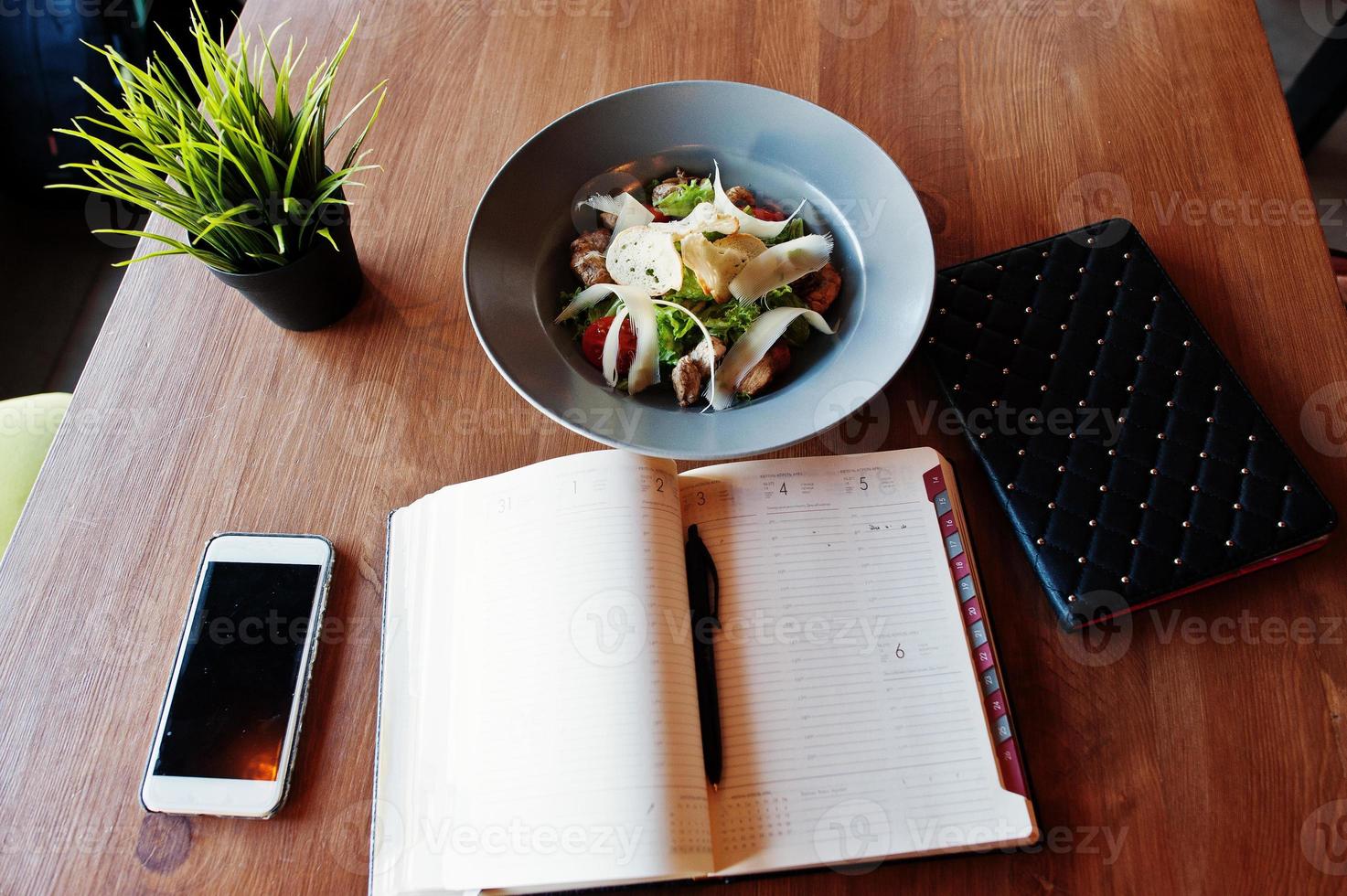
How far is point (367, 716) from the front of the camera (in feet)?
2.31

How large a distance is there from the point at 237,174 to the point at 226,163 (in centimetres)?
1

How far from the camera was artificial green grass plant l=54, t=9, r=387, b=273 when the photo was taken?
676 millimetres

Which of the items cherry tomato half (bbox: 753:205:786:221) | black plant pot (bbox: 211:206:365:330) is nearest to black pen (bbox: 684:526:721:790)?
cherry tomato half (bbox: 753:205:786:221)

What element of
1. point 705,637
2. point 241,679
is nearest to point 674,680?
point 705,637

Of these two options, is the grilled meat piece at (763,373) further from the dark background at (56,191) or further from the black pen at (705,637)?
the dark background at (56,191)

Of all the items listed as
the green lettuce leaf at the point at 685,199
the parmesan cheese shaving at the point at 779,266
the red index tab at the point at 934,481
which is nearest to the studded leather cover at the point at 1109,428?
the red index tab at the point at 934,481

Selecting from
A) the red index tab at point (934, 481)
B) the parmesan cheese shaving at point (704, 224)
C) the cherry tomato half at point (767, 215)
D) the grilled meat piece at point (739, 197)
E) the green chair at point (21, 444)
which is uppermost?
the parmesan cheese shaving at point (704, 224)

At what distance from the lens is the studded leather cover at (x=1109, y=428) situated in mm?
692

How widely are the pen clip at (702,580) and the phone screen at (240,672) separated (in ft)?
1.13

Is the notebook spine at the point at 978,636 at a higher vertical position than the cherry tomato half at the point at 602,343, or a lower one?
lower

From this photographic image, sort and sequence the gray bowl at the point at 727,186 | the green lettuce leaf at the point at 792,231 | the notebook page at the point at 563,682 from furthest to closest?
the green lettuce leaf at the point at 792,231 → the gray bowl at the point at 727,186 → the notebook page at the point at 563,682

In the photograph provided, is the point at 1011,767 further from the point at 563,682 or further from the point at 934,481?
the point at 563,682

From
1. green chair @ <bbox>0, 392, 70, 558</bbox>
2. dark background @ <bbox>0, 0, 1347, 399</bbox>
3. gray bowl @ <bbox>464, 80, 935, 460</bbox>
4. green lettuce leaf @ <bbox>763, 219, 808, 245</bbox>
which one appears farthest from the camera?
dark background @ <bbox>0, 0, 1347, 399</bbox>

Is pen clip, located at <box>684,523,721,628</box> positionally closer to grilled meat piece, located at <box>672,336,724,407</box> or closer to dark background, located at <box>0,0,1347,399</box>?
grilled meat piece, located at <box>672,336,724,407</box>
